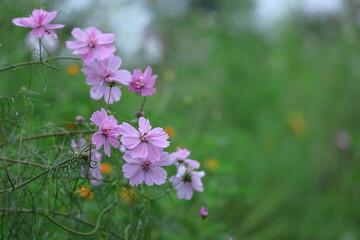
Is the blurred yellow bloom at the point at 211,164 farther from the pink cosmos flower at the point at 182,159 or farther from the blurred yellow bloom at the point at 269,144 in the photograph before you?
the blurred yellow bloom at the point at 269,144

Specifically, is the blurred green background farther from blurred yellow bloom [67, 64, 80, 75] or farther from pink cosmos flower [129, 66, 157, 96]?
pink cosmos flower [129, 66, 157, 96]

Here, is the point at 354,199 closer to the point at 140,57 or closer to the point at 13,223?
the point at 140,57

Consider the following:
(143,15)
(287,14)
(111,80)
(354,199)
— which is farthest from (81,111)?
(287,14)

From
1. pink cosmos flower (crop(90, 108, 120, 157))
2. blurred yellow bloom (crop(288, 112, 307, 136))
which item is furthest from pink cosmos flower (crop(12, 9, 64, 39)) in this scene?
blurred yellow bloom (crop(288, 112, 307, 136))

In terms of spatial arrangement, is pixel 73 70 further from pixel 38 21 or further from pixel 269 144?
pixel 38 21

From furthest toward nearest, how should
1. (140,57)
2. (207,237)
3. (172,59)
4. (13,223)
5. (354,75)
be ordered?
(172,59) < (354,75) < (140,57) < (207,237) < (13,223)

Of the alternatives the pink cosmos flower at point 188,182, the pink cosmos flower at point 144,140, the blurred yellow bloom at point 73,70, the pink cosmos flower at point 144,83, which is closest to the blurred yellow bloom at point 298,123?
the blurred yellow bloom at point 73,70

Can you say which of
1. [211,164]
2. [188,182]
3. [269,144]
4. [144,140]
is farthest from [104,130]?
[269,144]
